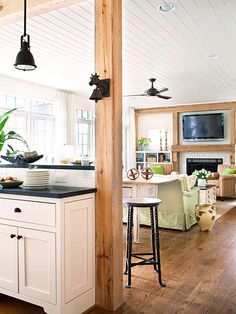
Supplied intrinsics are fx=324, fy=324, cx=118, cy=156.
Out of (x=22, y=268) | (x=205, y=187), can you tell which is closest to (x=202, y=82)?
(x=205, y=187)

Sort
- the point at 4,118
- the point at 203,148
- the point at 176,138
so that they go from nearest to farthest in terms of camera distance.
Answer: the point at 4,118 < the point at 203,148 < the point at 176,138

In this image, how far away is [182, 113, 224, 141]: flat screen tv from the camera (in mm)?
9391

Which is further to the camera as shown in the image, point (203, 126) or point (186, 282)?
point (203, 126)

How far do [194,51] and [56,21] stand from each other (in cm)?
212

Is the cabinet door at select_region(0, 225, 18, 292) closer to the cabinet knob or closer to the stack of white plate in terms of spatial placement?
the cabinet knob

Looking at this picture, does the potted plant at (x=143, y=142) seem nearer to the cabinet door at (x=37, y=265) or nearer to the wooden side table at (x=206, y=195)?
the wooden side table at (x=206, y=195)

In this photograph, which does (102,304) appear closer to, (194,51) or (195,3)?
(195,3)

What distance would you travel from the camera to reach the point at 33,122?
24.5 ft

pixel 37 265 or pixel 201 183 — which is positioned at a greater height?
pixel 201 183

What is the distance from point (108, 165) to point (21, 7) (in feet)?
5.66

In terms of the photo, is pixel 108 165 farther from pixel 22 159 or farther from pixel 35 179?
pixel 22 159

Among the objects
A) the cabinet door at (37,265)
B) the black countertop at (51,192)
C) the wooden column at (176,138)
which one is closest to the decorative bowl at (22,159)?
the black countertop at (51,192)

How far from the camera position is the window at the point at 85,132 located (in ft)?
29.4

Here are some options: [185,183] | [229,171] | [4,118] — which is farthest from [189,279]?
[229,171]
